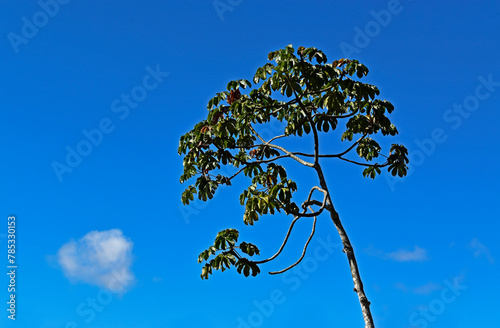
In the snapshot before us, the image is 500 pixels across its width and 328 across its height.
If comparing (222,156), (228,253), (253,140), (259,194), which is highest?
(253,140)

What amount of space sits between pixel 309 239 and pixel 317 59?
2.35 meters

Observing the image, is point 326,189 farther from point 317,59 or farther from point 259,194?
point 317,59

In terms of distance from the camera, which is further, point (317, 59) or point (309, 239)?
point (309, 239)

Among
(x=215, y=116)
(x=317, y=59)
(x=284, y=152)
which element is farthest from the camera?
(x=284, y=152)

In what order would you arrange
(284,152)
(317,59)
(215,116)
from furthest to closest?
1. (284,152)
2. (215,116)
3. (317,59)

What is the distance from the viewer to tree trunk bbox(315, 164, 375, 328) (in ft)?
22.8

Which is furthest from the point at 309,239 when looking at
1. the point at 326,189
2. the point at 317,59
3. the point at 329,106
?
the point at 317,59

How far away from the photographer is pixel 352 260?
7180 millimetres

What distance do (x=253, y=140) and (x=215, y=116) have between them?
1.12 m

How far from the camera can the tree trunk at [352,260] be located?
22.8ft

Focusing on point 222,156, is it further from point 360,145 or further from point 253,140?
point 360,145

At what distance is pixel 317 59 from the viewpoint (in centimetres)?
664

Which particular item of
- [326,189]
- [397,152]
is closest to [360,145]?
[397,152]

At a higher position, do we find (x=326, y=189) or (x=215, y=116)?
(x=215, y=116)
